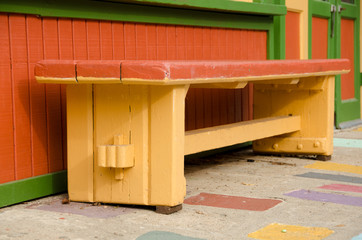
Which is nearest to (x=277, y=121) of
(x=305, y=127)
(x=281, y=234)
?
(x=305, y=127)

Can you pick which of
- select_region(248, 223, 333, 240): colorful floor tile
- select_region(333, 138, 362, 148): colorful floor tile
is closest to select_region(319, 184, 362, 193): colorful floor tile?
select_region(248, 223, 333, 240): colorful floor tile

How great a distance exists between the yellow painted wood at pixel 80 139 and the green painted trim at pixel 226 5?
1115 mm

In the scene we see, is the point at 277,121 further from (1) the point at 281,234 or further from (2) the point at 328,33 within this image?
(2) the point at 328,33

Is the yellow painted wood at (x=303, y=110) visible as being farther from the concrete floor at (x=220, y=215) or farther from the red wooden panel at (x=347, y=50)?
the red wooden panel at (x=347, y=50)

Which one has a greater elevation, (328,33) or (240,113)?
(328,33)

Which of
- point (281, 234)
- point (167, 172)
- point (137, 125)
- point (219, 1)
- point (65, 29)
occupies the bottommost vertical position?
point (281, 234)

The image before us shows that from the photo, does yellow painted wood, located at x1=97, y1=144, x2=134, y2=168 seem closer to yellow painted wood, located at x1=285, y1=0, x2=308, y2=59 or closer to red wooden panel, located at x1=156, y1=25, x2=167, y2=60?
red wooden panel, located at x1=156, y1=25, x2=167, y2=60

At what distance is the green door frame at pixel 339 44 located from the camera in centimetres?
805

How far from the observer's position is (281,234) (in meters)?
3.29

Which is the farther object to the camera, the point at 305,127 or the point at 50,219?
the point at 305,127

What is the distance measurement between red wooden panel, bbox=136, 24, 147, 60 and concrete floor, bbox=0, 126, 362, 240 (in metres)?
1.01

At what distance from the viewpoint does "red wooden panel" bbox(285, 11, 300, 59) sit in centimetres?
725

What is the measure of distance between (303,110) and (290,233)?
8.73 feet

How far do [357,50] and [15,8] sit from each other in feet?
21.0
